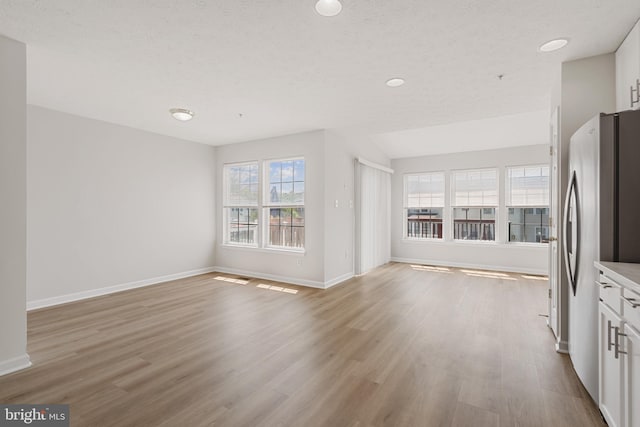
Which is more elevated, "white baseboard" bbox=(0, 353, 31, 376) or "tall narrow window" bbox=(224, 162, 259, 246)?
"tall narrow window" bbox=(224, 162, 259, 246)

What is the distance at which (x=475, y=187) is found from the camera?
652cm

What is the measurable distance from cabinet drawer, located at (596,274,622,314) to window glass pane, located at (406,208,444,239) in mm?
5306

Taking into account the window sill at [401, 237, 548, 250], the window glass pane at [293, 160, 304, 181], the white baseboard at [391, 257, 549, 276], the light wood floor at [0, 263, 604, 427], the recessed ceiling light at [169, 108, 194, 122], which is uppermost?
the recessed ceiling light at [169, 108, 194, 122]

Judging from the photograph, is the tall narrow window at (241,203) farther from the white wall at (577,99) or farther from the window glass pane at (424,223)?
the white wall at (577,99)

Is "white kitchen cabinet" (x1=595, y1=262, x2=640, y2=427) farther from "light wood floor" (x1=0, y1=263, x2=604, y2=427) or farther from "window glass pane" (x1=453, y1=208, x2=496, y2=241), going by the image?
"window glass pane" (x1=453, y1=208, x2=496, y2=241)

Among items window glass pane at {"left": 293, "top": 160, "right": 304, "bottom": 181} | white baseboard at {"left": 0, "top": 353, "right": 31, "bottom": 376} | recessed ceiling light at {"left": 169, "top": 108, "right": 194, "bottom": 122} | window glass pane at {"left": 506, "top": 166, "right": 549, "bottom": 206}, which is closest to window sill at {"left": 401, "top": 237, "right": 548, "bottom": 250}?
window glass pane at {"left": 506, "top": 166, "right": 549, "bottom": 206}

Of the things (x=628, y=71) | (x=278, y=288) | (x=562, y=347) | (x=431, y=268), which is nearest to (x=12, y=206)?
(x=278, y=288)

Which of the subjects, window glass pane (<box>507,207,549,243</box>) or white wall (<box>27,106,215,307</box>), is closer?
white wall (<box>27,106,215,307</box>)

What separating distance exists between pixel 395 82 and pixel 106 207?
14.9 feet

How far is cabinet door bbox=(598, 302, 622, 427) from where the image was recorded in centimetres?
150

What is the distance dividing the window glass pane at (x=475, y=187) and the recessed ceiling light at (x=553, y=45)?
168 inches

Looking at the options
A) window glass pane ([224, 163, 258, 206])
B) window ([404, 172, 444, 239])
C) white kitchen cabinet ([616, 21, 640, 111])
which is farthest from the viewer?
window ([404, 172, 444, 239])

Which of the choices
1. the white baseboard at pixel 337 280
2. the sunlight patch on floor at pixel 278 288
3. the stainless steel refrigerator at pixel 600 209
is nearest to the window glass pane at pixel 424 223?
the white baseboard at pixel 337 280

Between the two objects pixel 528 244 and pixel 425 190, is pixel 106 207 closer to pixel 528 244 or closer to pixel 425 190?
pixel 425 190
